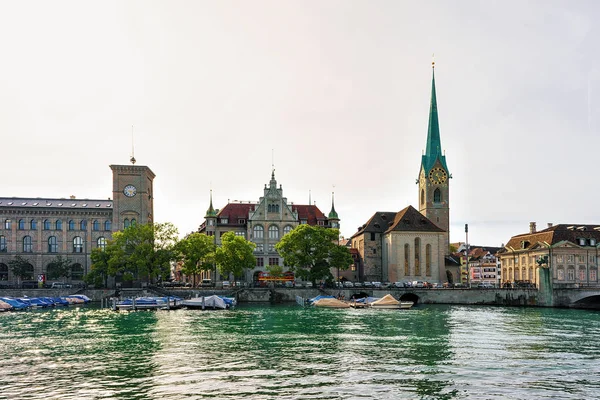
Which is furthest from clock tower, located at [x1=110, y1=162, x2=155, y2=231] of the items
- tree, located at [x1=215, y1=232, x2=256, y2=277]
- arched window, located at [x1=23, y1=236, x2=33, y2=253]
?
tree, located at [x1=215, y1=232, x2=256, y2=277]

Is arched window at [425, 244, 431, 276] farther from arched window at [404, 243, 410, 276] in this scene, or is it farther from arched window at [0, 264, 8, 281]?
arched window at [0, 264, 8, 281]

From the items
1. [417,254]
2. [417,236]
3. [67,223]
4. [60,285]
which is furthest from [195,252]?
[417,254]

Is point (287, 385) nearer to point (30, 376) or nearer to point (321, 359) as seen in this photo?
point (321, 359)

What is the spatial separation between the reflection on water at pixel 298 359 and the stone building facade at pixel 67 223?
55.0 meters

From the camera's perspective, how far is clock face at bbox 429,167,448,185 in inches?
5477

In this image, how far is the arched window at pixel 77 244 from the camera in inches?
4614

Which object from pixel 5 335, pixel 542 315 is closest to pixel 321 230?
pixel 542 315

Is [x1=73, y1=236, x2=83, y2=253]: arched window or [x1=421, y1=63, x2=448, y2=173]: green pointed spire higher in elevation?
[x1=421, y1=63, x2=448, y2=173]: green pointed spire

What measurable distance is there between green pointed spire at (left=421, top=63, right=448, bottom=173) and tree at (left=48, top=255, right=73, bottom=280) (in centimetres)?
8162

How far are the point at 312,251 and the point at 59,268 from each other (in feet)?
159

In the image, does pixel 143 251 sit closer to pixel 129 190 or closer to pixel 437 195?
pixel 129 190

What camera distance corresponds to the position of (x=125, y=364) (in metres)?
34.6

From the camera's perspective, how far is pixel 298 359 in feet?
120

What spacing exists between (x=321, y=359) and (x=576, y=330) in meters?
30.9
